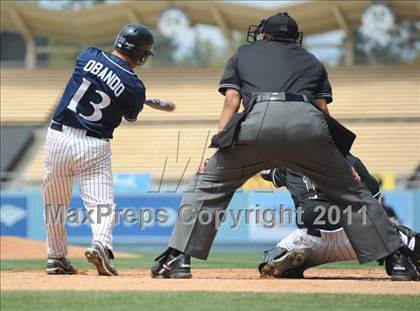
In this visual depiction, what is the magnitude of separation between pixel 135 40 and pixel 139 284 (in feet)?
7.25

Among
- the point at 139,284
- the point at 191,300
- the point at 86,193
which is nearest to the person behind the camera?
the point at 191,300

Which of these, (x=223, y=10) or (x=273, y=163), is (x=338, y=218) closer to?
(x=273, y=163)

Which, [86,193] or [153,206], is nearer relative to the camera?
[86,193]

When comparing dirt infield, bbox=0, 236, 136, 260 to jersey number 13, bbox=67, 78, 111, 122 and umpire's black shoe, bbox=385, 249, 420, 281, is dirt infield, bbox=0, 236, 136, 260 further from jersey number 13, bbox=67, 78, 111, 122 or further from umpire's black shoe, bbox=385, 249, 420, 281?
umpire's black shoe, bbox=385, 249, 420, 281

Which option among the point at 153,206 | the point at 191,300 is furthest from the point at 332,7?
the point at 191,300

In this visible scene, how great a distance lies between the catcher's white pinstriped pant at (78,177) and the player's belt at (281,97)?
5.02 feet

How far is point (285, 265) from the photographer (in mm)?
7477

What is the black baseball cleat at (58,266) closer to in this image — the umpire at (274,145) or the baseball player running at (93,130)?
the baseball player running at (93,130)

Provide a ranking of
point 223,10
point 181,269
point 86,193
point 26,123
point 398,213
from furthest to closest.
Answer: point 223,10, point 26,123, point 398,213, point 86,193, point 181,269

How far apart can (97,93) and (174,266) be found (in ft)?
5.14

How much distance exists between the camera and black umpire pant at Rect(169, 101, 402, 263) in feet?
21.0

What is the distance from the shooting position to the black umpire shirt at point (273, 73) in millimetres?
6598

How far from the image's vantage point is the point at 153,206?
2020cm

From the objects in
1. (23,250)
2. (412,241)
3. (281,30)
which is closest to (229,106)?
(281,30)
